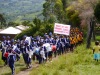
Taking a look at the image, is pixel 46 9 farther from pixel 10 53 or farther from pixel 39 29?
pixel 10 53

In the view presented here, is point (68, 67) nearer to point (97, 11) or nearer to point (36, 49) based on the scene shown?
point (36, 49)

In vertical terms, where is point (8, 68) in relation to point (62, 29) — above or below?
below

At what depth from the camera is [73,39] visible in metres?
28.7

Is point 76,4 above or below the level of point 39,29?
above

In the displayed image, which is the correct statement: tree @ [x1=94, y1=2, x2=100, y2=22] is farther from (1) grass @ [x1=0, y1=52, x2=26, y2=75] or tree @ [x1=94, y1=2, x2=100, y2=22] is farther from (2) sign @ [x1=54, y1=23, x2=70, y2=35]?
(1) grass @ [x1=0, y1=52, x2=26, y2=75]

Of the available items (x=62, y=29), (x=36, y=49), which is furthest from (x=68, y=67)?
(x=62, y=29)

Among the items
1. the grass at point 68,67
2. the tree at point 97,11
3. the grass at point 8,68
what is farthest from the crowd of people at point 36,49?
the tree at point 97,11

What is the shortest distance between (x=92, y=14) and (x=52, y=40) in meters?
9.24

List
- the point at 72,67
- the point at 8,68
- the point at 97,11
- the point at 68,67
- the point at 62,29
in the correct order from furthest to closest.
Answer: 1. the point at 97,11
2. the point at 62,29
3. the point at 8,68
4. the point at 72,67
5. the point at 68,67

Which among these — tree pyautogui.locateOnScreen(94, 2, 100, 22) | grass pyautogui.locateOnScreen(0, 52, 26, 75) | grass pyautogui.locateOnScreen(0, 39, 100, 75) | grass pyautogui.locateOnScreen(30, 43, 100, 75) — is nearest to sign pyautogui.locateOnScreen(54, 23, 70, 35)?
tree pyautogui.locateOnScreen(94, 2, 100, 22)

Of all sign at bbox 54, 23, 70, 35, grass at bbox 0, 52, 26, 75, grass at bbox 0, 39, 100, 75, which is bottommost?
grass at bbox 0, 52, 26, 75

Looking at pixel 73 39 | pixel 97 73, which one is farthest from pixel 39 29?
pixel 97 73

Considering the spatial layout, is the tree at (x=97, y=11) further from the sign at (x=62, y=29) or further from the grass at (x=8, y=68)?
the grass at (x=8, y=68)

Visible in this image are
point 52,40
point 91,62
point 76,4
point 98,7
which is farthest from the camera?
point 76,4
